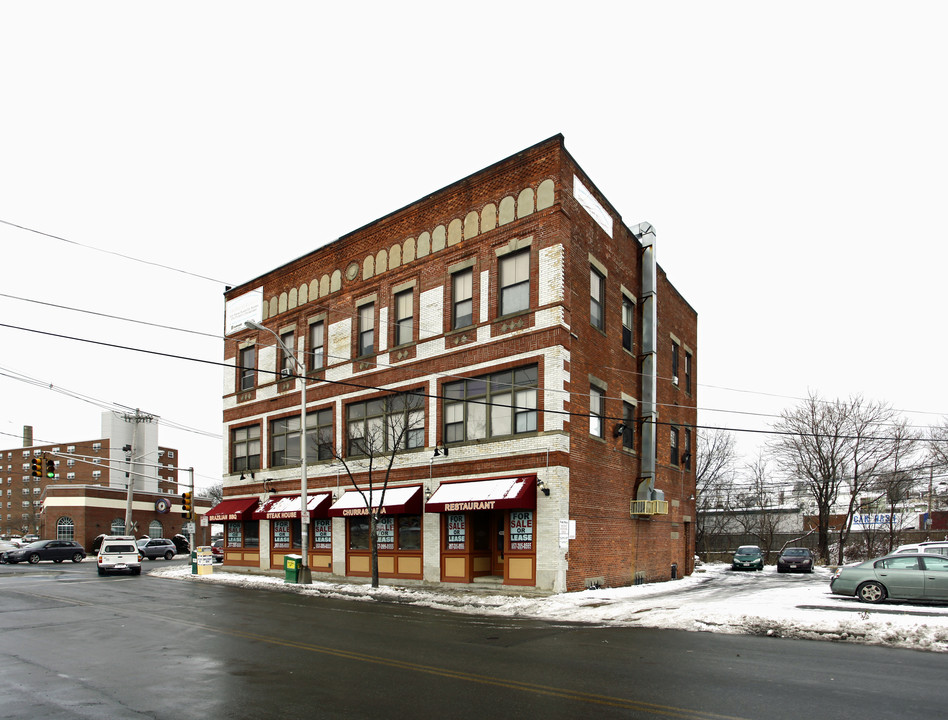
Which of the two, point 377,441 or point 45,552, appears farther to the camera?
point 45,552

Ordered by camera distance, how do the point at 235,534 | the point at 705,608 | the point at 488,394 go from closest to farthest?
1. the point at 705,608
2. the point at 488,394
3. the point at 235,534

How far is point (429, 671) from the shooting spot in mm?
10820

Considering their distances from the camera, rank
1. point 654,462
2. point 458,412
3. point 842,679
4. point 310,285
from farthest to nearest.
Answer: point 310,285 → point 654,462 → point 458,412 → point 842,679

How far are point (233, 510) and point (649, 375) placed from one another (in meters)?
20.2

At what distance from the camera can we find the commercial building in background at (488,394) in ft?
79.2

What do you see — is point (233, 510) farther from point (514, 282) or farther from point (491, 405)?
point (514, 282)

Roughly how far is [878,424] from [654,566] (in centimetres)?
2742

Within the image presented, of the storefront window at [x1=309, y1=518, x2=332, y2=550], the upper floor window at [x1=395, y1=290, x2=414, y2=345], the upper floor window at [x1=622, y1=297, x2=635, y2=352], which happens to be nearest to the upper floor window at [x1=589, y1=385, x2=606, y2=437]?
the upper floor window at [x1=622, y1=297, x2=635, y2=352]

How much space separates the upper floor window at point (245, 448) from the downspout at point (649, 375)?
1839cm

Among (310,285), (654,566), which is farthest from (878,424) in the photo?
(310,285)

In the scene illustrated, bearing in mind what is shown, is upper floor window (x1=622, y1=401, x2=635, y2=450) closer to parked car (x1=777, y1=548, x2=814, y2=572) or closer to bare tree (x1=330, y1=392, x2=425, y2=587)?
bare tree (x1=330, y1=392, x2=425, y2=587)

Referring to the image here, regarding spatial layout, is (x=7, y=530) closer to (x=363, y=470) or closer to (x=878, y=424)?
(x=363, y=470)

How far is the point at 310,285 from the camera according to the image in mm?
34094

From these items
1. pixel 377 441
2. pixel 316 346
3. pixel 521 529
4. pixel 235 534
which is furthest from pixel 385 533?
pixel 235 534
